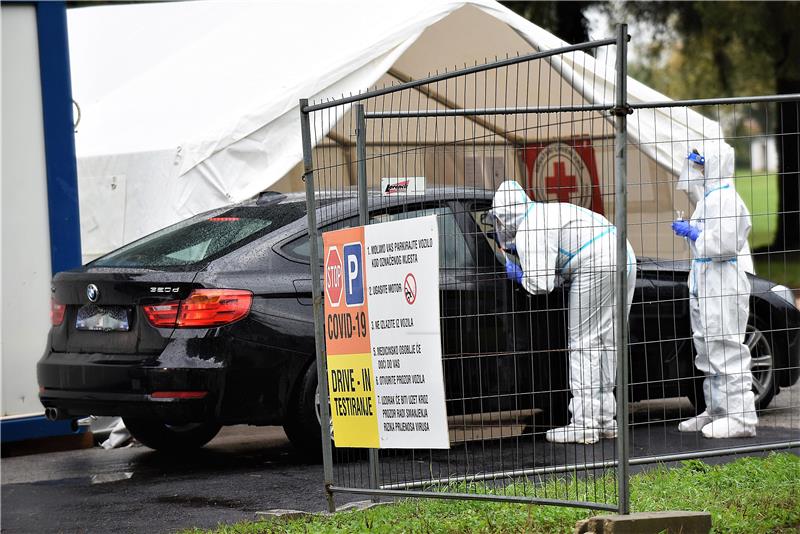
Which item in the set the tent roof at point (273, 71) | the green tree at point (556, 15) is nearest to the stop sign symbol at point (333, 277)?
the tent roof at point (273, 71)

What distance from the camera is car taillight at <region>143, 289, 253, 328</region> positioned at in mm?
7078

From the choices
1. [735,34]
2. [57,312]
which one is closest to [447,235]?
[57,312]

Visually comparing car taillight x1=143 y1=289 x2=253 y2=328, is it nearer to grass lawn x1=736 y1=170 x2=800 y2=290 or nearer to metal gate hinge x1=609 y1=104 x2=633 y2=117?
grass lawn x1=736 y1=170 x2=800 y2=290

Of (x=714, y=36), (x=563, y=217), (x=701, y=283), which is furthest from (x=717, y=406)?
(x=714, y=36)

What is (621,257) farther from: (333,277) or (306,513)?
(306,513)

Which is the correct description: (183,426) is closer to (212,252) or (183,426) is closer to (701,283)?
(212,252)

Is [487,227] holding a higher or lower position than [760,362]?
higher

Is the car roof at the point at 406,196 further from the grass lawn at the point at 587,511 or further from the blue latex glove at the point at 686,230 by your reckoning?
the blue latex glove at the point at 686,230

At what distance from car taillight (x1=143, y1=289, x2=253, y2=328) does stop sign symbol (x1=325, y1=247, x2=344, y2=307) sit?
1.54 meters

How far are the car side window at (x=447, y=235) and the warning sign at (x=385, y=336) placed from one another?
0.26 metres

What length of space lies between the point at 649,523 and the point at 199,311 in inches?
133

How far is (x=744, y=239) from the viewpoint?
7660mm

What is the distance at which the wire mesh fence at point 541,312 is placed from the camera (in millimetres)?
5531

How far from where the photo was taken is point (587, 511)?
5121 millimetres
